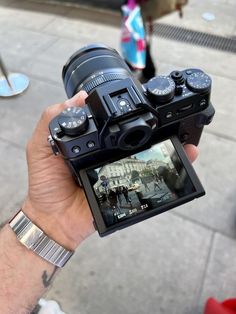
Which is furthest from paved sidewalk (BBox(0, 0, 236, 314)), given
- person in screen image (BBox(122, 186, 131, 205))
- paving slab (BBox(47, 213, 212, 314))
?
person in screen image (BBox(122, 186, 131, 205))

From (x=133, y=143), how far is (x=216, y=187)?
80 cm

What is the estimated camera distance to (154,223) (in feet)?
4.15

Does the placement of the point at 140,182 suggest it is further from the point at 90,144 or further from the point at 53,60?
the point at 53,60

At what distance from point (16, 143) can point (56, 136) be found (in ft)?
3.27

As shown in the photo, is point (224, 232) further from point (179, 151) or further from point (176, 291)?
point (179, 151)

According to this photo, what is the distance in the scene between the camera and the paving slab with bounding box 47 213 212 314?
3.59ft

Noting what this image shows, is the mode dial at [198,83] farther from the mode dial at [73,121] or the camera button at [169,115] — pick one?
the mode dial at [73,121]

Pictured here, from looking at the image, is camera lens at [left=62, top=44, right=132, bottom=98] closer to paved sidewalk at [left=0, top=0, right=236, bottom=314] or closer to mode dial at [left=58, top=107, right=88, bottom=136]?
mode dial at [left=58, top=107, right=88, bottom=136]

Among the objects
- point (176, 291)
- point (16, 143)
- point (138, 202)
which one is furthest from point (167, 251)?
point (16, 143)

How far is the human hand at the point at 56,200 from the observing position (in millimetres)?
809

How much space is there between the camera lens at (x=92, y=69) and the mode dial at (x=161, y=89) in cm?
14

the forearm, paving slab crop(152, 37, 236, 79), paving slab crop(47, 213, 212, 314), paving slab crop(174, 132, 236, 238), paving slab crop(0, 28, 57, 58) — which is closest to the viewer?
the forearm

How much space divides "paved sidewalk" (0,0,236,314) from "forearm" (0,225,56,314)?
33 cm

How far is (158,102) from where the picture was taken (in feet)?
2.21
